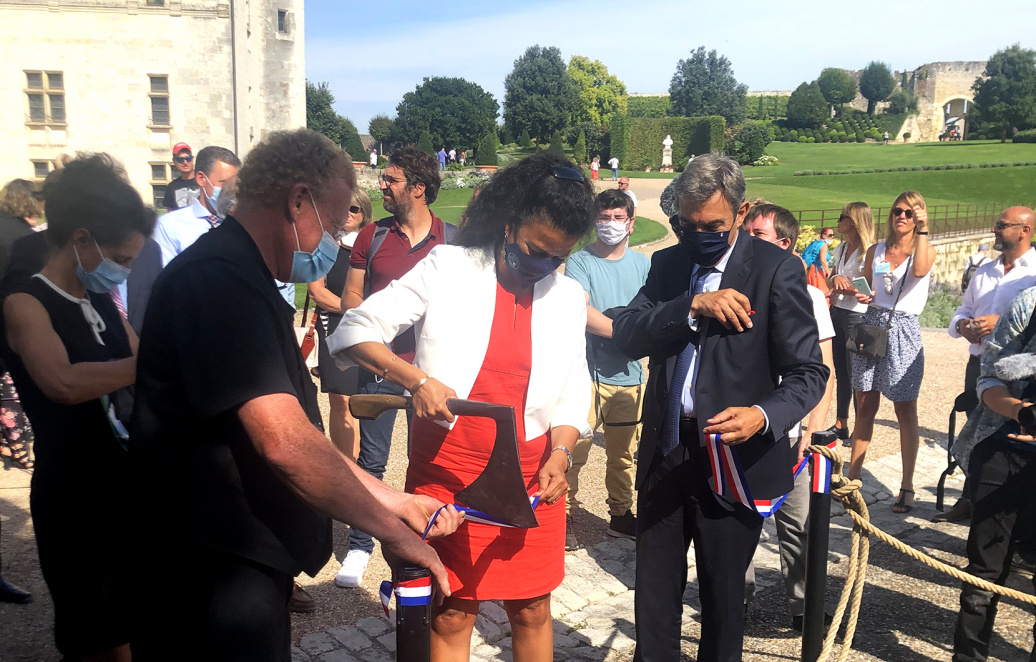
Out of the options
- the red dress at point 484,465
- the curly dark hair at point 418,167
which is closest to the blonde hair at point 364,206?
the curly dark hair at point 418,167

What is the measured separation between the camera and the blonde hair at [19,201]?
20.4 ft

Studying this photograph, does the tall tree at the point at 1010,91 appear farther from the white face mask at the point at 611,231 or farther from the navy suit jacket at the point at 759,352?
the navy suit jacket at the point at 759,352

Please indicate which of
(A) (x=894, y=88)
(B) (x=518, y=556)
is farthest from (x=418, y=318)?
(A) (x=894, y=88)

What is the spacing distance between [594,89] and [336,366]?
311 ft

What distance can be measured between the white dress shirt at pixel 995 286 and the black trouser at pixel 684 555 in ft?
13.1

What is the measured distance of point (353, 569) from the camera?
15.8ft

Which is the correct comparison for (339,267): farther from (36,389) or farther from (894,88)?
(894,88)

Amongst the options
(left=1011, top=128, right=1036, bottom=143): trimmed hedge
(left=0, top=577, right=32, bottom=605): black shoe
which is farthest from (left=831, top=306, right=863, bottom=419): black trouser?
(left=1011, top=128, right=1036, bottom=143): trimmed hedge

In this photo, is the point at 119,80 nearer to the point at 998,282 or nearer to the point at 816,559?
the point at 998,282

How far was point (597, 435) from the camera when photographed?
8094mm

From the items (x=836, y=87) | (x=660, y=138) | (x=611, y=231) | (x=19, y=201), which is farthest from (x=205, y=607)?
(x=836, y=87)

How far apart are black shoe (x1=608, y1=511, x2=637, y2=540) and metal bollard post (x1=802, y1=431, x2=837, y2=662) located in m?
2.55

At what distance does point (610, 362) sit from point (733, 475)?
8.41ft

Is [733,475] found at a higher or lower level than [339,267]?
lower
